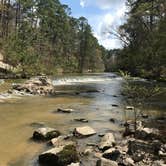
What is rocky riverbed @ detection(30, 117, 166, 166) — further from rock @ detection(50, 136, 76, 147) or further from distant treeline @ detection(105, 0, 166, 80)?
distant treeline @ detection(105, 0, 166, 80)

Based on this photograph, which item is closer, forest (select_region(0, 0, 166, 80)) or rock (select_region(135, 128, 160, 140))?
rock (select_region(135, 128, 160, 140))

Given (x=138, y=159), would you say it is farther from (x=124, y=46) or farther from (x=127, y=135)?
(x=124, y=46)

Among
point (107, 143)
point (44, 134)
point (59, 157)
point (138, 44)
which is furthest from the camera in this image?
point (138, 44)

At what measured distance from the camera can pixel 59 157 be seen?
32.0 ft

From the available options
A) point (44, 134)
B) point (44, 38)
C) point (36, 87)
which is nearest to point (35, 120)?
point (44, 134)

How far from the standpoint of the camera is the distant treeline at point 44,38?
1839 inches

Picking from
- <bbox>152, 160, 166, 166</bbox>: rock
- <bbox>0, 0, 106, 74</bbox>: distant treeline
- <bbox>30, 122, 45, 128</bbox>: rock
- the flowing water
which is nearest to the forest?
<bbox>0, 0, 106, 74</bbox>: distant treeline

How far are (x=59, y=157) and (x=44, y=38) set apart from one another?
64.2 metres

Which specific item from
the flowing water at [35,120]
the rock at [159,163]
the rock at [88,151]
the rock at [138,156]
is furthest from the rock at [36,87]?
the rock at [159,163]

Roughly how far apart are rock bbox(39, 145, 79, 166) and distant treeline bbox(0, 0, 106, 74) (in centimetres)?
2975

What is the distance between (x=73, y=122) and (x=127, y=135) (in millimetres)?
3486

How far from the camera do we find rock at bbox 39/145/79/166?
9711 millimetres

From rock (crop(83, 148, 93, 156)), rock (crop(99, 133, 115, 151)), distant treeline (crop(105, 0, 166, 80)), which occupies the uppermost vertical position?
distant treeline (crop(105, 0, 166, 80))

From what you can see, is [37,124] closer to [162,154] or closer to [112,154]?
[112,154]
